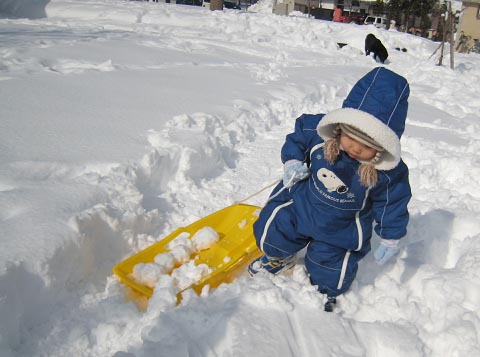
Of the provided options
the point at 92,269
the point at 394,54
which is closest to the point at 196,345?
the point at 92,269

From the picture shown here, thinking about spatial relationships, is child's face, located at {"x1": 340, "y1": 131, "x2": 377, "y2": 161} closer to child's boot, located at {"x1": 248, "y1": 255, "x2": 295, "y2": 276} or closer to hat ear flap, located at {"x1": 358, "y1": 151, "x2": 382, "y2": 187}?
hat ear flap, located at {"x1": 358, "y1": 151, "x2": 382, "y2": 187}

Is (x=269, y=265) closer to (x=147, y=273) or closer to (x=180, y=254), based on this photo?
(x=180, y=254)

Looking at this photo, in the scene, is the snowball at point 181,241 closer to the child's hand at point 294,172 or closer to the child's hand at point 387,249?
the child's hand at point 294,172

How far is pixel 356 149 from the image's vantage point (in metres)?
1.61

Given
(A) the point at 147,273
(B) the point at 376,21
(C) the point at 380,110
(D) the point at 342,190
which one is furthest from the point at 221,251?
(B) the point at 376,21

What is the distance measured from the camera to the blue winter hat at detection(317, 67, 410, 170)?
4.90ft

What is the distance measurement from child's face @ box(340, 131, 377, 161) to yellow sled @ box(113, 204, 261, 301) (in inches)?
31.8

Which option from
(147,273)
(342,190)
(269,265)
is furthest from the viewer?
(269,265)

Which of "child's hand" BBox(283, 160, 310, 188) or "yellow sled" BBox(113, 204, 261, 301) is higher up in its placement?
"child's hand" BBox(283, 160, 310, 188)

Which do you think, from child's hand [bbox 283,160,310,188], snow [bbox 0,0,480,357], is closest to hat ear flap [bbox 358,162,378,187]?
child's hand [bbox 283,160,310,188]

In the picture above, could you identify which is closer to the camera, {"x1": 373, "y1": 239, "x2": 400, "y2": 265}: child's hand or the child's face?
the child's face

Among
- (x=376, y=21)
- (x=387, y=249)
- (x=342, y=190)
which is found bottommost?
(x=387, y=249)

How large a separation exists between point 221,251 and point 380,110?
1.16 metres

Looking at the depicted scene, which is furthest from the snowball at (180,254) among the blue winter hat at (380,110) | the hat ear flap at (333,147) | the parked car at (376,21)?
the parked car at (376,21)
